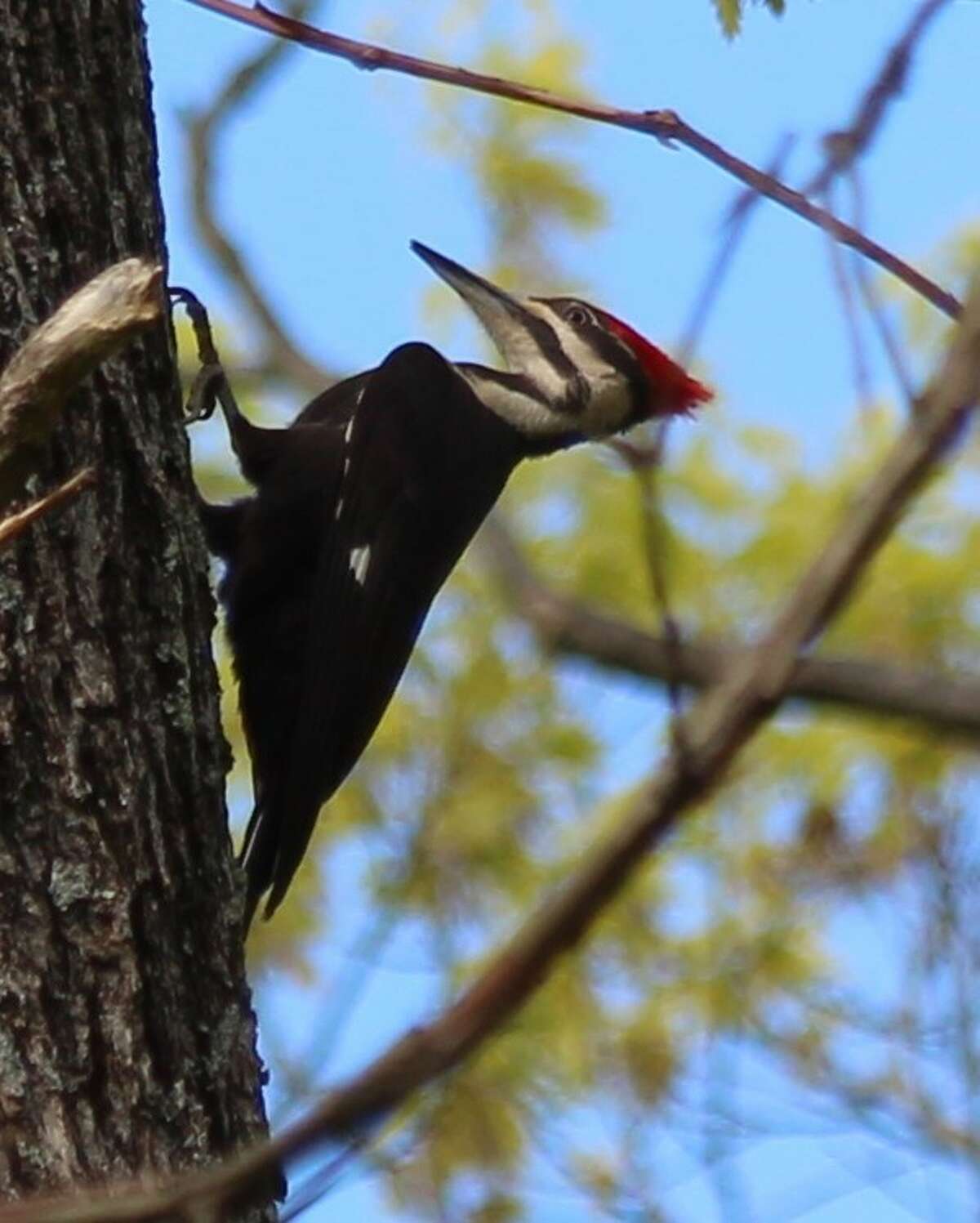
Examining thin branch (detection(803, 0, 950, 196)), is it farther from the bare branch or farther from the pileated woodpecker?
the pileated woodpecker

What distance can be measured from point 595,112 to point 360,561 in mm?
1389

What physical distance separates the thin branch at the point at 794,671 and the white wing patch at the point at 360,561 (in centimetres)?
213

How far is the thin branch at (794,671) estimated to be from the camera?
94 centimetres

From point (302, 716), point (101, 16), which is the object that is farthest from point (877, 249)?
point (302, 716)

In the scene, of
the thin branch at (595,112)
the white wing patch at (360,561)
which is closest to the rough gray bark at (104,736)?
the thin branch at (595,112)

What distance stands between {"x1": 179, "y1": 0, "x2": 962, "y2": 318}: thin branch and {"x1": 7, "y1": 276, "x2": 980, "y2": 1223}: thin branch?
801 mm

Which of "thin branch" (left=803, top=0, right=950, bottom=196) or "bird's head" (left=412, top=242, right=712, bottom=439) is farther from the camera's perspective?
"bird's head" (left=412, top=242, right=712, bottom=439)

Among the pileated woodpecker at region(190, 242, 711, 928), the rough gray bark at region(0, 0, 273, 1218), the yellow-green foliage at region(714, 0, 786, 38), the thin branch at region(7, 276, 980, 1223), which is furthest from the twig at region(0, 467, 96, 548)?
the pileated woodpecker at region(190, 242, 711, 928)

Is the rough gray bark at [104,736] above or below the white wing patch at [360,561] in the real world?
below

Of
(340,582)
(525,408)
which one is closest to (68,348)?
(340,582)

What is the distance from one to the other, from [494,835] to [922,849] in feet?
4.10

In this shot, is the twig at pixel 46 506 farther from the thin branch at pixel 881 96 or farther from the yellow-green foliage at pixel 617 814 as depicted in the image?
the yellow-green foliage at pixel 617 814

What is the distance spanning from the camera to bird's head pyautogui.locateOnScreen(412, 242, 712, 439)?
409cm

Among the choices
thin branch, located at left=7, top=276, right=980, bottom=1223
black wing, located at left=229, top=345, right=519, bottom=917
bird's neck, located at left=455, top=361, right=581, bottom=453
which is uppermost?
bird's neck, located at left=455, top=361, right=581, bottom=453
